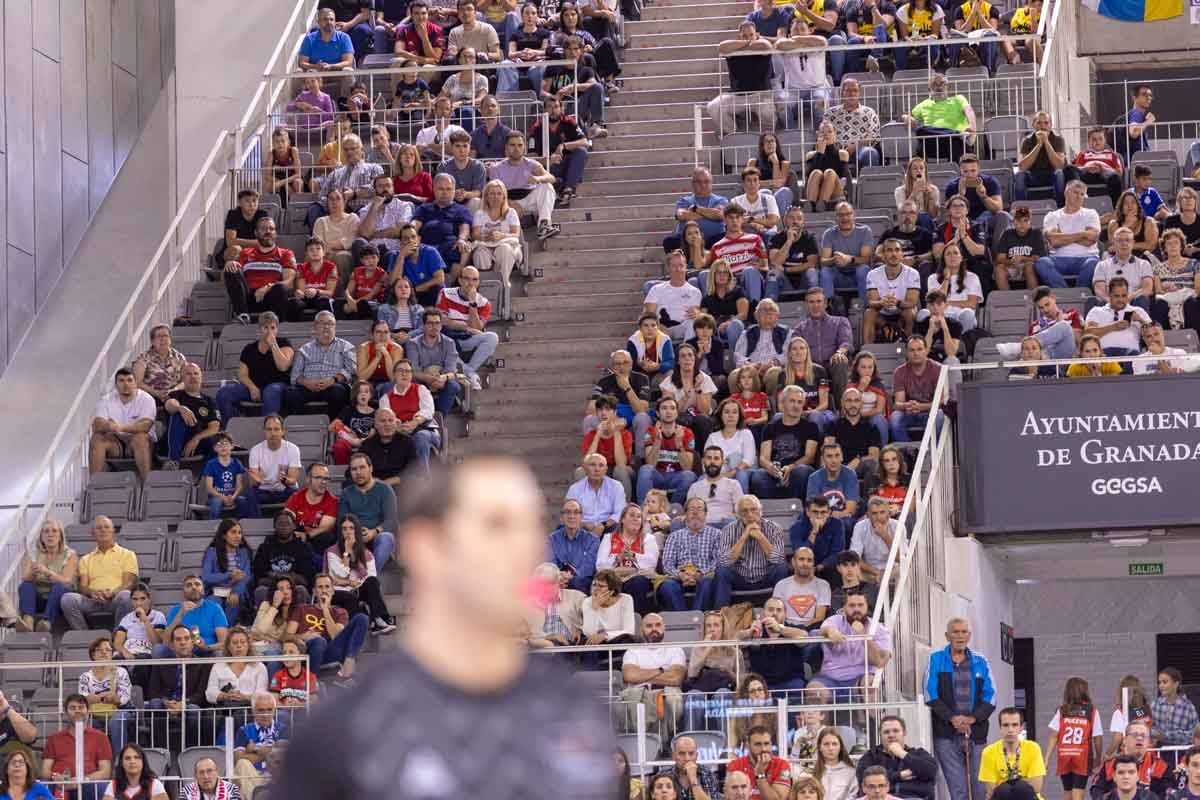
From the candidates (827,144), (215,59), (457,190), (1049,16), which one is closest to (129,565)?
(457,190)

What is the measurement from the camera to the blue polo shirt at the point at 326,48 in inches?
923

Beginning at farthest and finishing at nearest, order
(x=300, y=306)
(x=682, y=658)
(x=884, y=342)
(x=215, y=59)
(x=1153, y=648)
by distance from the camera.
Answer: (x=1153, y=648) < (x=215, y=59) < (x=300, y=306) < (x=884, y=342) < (x=682, y=658)

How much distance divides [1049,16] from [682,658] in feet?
34.0

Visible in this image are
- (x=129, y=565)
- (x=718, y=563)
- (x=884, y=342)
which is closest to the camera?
(x=718, y=563)

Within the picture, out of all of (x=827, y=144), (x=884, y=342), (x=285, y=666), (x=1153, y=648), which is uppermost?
(x=827, y=144)

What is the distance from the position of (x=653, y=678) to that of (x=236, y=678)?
267 centimetres

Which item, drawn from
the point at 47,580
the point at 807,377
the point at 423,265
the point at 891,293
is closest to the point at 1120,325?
the point at 891,293

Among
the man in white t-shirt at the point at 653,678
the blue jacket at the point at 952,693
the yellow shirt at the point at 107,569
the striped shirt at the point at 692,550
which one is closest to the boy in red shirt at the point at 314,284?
the yellow shirt at the point at 107,569

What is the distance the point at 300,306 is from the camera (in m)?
19.6

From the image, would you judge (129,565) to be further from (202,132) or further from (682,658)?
(202,132)

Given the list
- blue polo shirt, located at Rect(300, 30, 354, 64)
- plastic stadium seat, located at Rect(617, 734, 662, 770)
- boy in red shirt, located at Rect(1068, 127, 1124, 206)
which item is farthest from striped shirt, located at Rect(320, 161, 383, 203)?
plastic stadium seat, located at Rect(617, 734, 662, 770)

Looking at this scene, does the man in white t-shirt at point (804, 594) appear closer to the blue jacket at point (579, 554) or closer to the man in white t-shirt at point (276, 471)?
the blue jacket at point (579, 554)

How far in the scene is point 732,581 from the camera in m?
15.6

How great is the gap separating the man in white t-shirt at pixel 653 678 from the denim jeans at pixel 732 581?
3.03 ft
